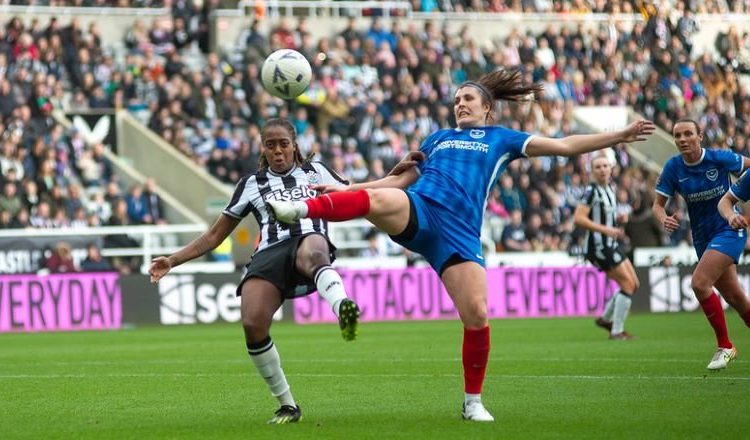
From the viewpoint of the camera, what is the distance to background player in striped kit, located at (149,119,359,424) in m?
10.2

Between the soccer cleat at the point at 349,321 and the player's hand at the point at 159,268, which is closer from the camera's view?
the soccer cleat at the point at 349,321

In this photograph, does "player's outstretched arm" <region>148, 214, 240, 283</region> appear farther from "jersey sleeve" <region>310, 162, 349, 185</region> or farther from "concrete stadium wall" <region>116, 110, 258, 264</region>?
"concrete stadium wall" <region>116, 110, 258, 264</region>

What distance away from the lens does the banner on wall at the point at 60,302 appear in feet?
82.6

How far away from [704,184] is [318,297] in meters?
12.9

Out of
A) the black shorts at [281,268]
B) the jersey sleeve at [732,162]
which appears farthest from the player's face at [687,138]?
the black shorts at [281,268]

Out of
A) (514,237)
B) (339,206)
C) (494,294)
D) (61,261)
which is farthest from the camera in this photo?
(514,237)

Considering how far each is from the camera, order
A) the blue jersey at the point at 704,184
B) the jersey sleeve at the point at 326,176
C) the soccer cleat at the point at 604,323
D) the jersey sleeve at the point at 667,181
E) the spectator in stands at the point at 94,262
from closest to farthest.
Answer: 1. the jersey sleeve at the point at 326,176
2. the blue jersey at the point at 704,184
3. the jersey sleeve at the point at 667,181
4. the soccer cleat at the point at 604,323
5. the spectator in stands at the point at 94,262

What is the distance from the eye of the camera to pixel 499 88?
10.7 m

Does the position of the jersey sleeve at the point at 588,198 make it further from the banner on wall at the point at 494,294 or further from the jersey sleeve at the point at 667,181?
the banner on wall at the point at 494,294

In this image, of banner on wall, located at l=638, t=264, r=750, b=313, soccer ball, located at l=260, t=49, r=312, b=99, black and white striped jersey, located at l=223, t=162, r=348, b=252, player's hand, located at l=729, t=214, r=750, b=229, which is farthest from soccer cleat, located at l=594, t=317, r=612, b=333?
black and white striped jersey, located at l=223, t=162, r=348, b=252

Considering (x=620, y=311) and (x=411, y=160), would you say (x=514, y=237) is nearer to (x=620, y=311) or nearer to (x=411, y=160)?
(x=620, y=311)

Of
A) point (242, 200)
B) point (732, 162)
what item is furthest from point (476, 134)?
point (732, 162)

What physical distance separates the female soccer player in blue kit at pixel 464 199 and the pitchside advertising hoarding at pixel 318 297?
15.6 m

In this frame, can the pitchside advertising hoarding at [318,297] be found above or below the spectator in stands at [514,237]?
below
